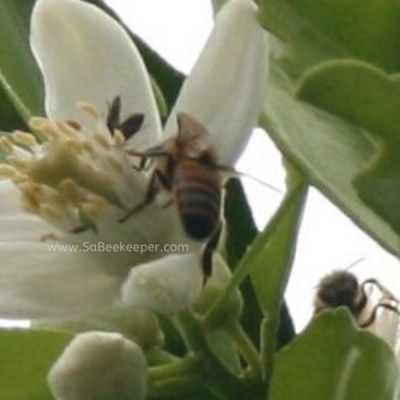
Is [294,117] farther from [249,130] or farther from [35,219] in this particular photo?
[35,219]

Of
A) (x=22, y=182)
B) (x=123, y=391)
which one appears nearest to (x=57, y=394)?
(x=123, y=391)

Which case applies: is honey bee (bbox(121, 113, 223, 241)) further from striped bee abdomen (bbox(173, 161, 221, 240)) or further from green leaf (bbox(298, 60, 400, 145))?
green leaf (bbox(298, 60, 400, 145))

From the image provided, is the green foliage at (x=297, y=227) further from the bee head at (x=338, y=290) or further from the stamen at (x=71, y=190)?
the bee head at (x=338, y=290)

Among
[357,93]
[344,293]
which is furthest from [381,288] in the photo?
[357,93]

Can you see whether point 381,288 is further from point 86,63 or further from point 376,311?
point 86,63

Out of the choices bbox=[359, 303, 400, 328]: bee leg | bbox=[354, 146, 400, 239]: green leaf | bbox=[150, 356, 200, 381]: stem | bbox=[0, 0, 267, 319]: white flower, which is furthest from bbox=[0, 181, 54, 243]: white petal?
bbox=[359, 303, 400, 328]: bee leg
